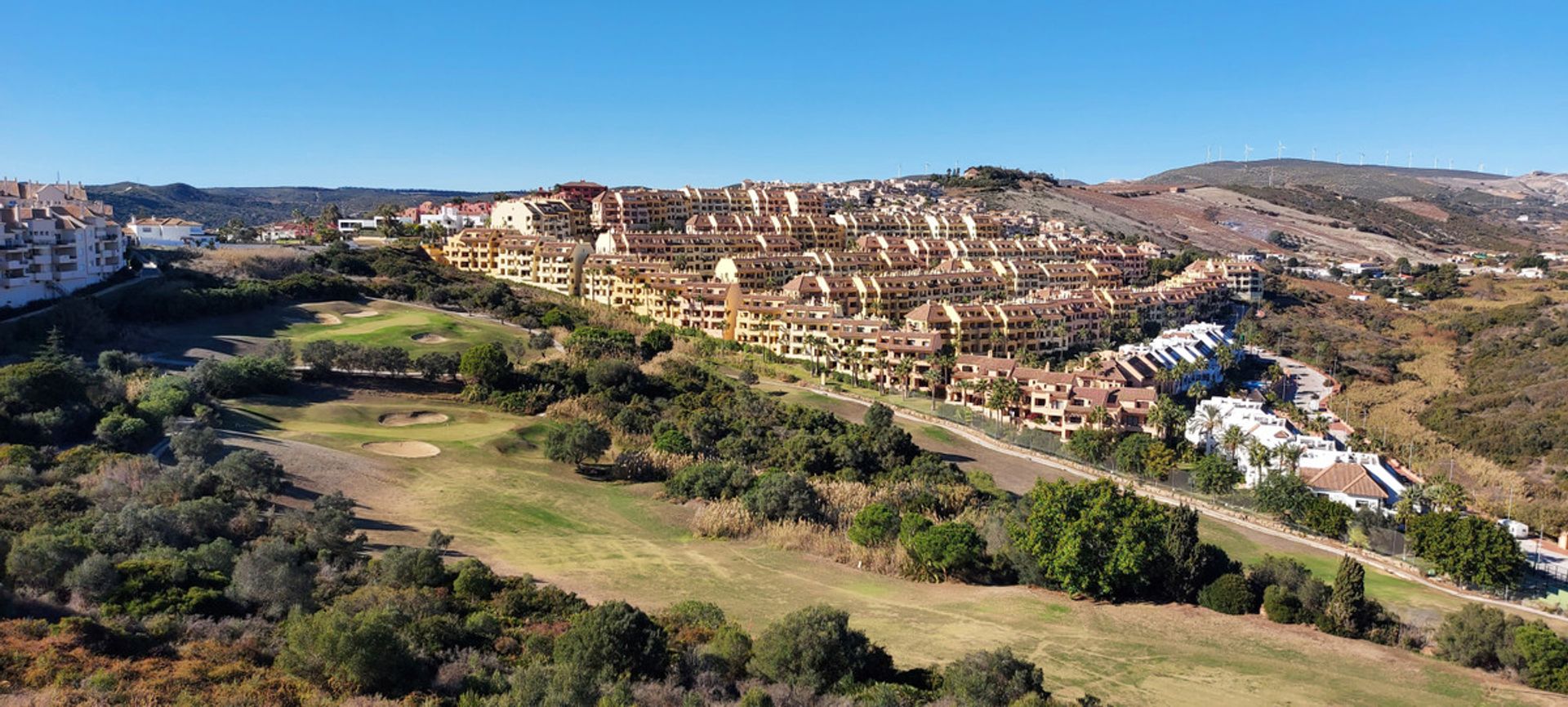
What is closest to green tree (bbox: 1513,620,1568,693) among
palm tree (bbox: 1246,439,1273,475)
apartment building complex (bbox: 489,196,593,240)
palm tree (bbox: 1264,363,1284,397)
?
palm tree (bbox: 1246,439,1273,475)

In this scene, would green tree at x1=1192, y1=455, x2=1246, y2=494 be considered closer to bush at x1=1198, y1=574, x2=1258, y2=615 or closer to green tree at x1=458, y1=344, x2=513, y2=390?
bush at x1=1198, y1=574, x2=1258, y2=615

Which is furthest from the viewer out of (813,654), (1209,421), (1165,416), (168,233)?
(168,233)

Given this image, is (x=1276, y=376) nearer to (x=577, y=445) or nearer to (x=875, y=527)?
(x=875, y=527)

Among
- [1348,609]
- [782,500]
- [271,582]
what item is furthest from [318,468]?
[1348,609]

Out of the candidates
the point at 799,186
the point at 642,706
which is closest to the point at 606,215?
the point at 799,186

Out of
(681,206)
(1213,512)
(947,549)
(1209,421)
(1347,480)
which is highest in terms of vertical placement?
(681,206)

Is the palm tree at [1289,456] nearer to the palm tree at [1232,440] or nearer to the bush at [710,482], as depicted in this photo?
the palm tree at [1232,440]

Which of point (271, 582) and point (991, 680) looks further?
point (271, 582)
